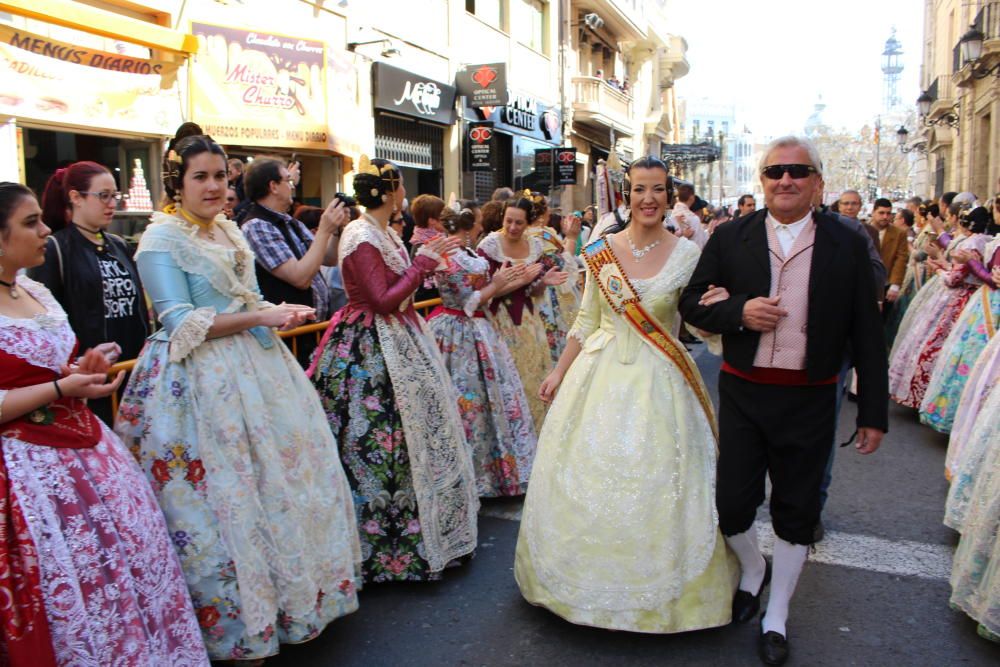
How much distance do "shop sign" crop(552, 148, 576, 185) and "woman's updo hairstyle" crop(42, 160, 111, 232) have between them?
1679cm

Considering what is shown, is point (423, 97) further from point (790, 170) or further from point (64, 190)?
point (790, 170)

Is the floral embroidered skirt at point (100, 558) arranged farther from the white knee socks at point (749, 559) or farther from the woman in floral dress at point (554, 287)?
the woman in floral dress at point (554, 287)

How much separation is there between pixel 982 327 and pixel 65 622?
21.3 ft

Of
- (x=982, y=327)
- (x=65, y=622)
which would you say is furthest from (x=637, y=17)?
(x=65, y=622)

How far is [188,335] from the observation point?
3.13 m

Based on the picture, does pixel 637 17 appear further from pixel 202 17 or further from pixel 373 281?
pixel 373 281

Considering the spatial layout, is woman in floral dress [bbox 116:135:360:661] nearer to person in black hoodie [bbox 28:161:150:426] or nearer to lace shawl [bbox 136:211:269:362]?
lace shawl [bbox 136:211:269:362]

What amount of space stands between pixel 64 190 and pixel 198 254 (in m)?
1.55

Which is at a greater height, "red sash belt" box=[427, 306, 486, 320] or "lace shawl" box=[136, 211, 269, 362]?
"lace shawl" box=[136, 211, 269, 362]

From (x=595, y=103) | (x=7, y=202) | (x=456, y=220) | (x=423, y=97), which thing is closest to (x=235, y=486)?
(x=7, y=202)

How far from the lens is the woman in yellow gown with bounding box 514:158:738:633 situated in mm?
3398

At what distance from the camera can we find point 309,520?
3.34 m

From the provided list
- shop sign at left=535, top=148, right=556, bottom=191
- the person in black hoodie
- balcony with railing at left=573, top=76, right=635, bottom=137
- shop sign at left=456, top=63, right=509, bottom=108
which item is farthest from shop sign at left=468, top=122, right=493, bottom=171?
the person in black hoodie

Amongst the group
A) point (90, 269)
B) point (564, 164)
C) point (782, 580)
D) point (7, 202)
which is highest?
point (564, 164)
